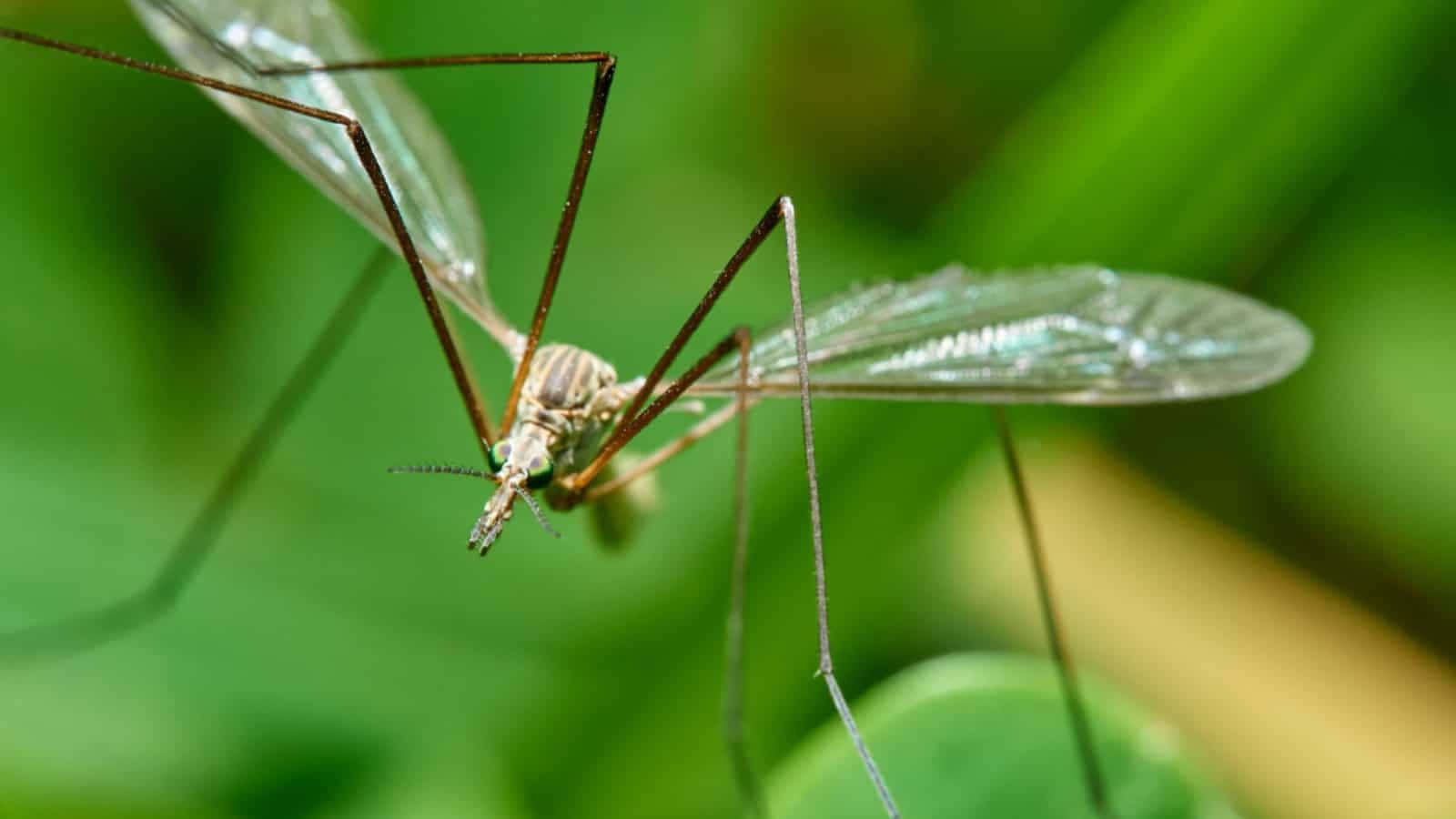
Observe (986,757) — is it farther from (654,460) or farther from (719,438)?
(719,438)

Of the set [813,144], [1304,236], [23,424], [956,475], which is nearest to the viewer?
[956,475]

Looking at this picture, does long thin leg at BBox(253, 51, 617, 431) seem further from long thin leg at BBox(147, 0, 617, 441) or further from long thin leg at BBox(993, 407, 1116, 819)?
long thin leg at BBox(993, 407, 1116, 819)

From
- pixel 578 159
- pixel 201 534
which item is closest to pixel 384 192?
pixel 578 159

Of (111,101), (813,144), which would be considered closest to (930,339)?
(813,144)

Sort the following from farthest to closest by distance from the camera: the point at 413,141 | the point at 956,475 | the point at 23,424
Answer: the point at 23,424
the point at 956,475
the point at 413,141

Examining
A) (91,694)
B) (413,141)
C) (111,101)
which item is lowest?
(91,694)

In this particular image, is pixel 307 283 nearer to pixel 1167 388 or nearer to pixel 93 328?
pixel 93 328

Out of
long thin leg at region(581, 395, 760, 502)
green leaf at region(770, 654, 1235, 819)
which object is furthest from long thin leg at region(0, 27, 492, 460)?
green leaf at region(770, 654, 1235, 819)
